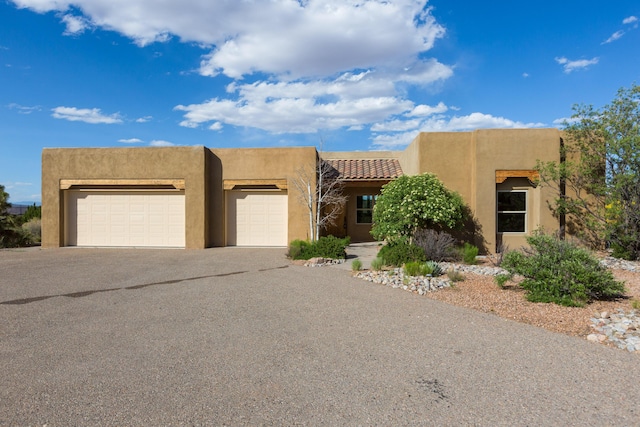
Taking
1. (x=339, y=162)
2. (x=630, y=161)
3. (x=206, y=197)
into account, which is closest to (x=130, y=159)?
(x=206, y=197)

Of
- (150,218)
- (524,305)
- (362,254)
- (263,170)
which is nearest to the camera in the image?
(524,305)

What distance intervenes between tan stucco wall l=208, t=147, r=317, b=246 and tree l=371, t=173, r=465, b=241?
168 inches

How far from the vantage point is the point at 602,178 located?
44.1 feet

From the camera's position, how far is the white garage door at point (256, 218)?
17.3m

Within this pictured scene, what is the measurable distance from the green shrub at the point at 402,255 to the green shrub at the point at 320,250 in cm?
196

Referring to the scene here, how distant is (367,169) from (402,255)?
9.30 m

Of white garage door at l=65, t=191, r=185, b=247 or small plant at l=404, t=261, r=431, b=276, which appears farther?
white garage door at l=65, t=191, r=185, b=247

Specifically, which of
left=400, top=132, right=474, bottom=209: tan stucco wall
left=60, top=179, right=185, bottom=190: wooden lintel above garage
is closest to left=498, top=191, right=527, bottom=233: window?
left=400, top=132, right=474, bottom=209: tan stucco wall

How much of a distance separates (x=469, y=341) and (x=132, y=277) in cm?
799

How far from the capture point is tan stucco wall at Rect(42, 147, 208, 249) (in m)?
16.6

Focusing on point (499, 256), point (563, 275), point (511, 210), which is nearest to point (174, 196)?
point (499, 256)

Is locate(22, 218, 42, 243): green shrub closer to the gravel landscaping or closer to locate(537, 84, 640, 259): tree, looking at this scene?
the gravel landscaping

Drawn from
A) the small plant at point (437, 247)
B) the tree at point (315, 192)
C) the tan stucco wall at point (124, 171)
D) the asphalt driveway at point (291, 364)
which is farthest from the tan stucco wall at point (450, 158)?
the tan stucco wall at point (124, 171)

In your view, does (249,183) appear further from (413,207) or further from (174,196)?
(413,207)
